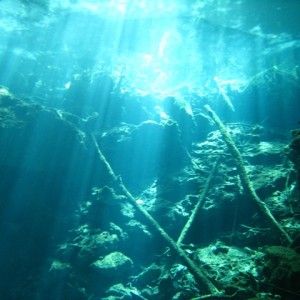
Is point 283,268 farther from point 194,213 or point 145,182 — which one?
point 145,182

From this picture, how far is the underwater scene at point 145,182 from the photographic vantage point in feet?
19.7

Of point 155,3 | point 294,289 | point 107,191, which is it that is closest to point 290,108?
point 155,3

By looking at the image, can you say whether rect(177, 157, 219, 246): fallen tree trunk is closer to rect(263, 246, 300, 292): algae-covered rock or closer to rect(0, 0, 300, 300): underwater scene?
rect(0, 0, 300, 300): underwater scene

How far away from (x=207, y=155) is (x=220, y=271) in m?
5.78

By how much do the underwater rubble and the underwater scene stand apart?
0.04m

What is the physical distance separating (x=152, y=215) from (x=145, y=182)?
210 centimetres

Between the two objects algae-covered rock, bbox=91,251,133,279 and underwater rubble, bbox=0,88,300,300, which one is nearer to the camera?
underwater rubble, bbox=0,88,300,300

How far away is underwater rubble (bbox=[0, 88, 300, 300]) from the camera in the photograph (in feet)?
18.5

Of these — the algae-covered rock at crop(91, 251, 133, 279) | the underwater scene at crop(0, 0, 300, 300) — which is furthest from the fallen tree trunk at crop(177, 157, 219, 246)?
the algae-covered rock at crop(91, 251, 133, 279)

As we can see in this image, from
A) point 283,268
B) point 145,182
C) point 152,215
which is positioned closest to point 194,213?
point 152,215

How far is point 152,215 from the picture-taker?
816 cm

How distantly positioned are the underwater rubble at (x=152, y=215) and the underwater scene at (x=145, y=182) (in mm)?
36

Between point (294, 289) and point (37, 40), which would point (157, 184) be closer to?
point (294, 289)

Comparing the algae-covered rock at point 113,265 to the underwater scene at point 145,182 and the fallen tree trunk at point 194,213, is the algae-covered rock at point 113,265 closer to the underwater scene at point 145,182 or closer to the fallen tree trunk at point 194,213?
the underwater scene at point 145,182
